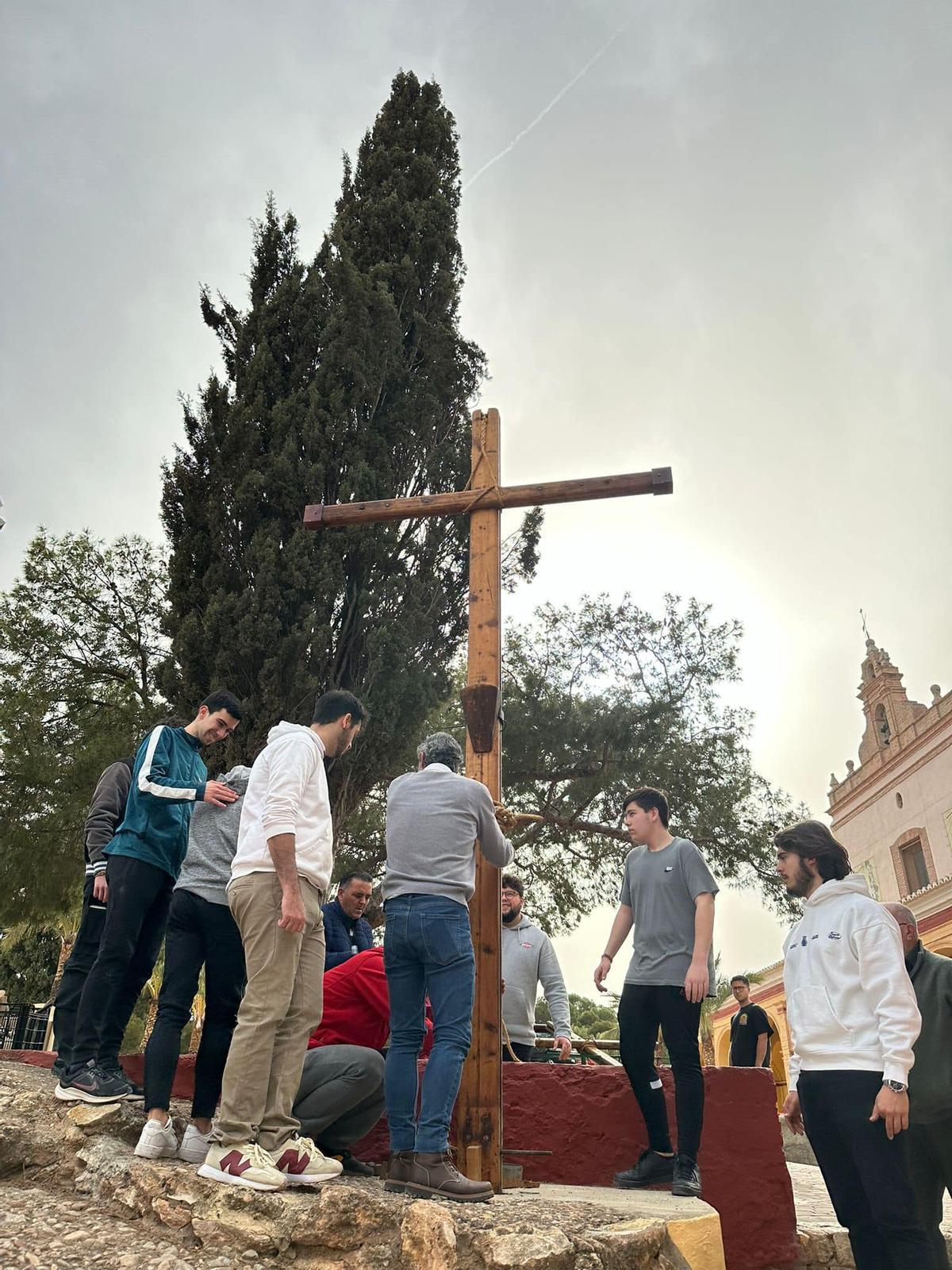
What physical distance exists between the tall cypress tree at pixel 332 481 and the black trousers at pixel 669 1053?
5.16 m

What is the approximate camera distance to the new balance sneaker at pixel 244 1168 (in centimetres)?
244

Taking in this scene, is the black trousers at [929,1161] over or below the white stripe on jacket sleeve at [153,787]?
below

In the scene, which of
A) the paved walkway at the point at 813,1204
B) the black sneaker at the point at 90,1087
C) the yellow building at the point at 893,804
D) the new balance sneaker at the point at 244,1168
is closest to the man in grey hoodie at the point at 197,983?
the black sneaker at the point at 90,1087

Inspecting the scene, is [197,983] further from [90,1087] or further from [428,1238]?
[428,1238]

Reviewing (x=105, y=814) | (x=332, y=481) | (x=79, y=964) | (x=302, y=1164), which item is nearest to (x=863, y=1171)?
(x=302, y=1164)

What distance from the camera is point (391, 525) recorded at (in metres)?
9.35

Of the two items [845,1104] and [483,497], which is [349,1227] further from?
[483,497]

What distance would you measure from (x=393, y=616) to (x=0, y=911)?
7107mm

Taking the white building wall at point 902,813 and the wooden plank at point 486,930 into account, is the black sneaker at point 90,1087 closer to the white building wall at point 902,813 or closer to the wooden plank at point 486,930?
the wooden plank at point 486,930

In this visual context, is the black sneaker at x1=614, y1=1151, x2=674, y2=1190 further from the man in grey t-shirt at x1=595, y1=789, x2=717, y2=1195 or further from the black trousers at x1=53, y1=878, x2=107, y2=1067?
the black trousers at x1=53, y1=878, x2=107, y2=1067

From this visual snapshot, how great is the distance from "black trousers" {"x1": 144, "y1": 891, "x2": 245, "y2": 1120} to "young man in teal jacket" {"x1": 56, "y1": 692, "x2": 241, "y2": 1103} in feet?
0.75

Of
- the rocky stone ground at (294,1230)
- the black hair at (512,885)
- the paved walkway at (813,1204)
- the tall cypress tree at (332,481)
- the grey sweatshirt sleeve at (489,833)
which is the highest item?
the tall cypress tree at (332,481)

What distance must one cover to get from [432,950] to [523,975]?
6.82 feet

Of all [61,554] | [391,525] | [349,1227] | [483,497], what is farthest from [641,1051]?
[61,554]
